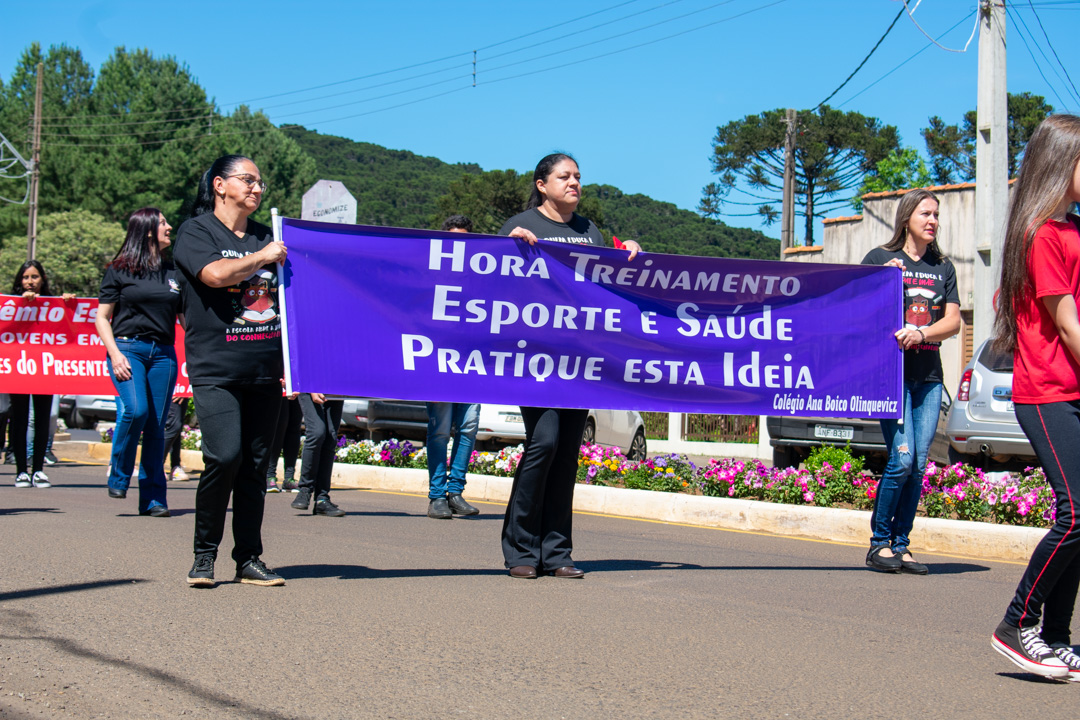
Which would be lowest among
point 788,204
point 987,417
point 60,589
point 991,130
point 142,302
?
point 60,589

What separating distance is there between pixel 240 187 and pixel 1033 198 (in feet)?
11.2

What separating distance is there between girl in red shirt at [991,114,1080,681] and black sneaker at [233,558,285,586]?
123 inches

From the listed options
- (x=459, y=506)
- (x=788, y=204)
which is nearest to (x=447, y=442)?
(x=459, y=506)

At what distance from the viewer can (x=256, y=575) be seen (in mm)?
5219

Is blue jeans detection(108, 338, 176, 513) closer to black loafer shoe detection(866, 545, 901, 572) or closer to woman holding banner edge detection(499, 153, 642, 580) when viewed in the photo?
woman holding banner edge detection(499, 153, 642, 580)

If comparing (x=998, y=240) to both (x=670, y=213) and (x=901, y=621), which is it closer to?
(x=901, y=621)

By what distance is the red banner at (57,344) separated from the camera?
10812 millimetres

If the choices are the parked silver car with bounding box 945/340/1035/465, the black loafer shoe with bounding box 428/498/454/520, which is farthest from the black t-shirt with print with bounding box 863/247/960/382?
the parked silver car with bounding box 945/340/1035/465

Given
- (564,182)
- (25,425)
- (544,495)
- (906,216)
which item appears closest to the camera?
(544,495)

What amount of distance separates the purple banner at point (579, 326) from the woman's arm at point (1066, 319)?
94.1 inches

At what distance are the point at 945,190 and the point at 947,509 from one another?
17.9 metres

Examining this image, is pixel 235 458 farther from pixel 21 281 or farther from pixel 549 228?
pixel 21 281

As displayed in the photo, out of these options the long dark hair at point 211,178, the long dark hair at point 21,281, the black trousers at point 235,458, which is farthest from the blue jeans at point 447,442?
the long dark hair at point 21,281

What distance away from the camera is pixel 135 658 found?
12.4 ft
